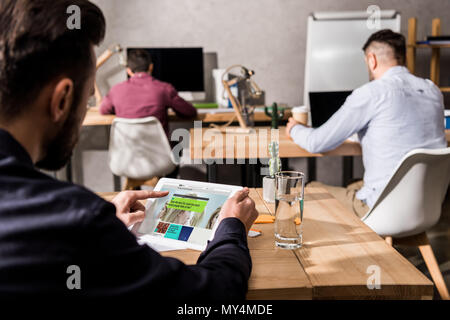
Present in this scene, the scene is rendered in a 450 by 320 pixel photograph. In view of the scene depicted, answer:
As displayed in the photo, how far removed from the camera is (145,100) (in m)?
3.21

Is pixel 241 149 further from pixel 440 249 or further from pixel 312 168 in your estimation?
pixel 312 168

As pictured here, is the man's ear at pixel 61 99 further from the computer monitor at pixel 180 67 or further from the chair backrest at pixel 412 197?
the computer monitor at pixel 180 67

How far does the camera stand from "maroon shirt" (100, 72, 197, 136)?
3.21 metres

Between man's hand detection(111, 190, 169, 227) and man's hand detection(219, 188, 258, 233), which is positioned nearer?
man's hand detection(219, 188, 258, 233)

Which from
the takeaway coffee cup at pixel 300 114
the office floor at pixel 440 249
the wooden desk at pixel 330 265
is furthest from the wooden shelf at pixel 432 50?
the wooden desk at pixel 330 265

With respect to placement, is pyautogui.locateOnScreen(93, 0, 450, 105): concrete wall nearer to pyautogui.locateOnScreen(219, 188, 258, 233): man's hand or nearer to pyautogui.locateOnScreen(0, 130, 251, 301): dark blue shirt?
pyautogui.locateOnScreen(219, 188, 258, 233): man's hand

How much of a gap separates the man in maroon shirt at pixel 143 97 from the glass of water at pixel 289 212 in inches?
88.7

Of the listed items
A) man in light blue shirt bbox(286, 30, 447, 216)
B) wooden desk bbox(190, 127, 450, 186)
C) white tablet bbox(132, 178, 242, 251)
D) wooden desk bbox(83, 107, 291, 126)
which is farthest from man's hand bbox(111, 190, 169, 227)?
wooden desk bbox(83, 107, 291, 126)

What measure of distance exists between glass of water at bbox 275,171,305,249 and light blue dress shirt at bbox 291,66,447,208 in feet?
3.47

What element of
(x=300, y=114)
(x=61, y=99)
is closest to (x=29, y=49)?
(x=61, y=99)

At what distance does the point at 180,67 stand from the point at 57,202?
3.31 m
